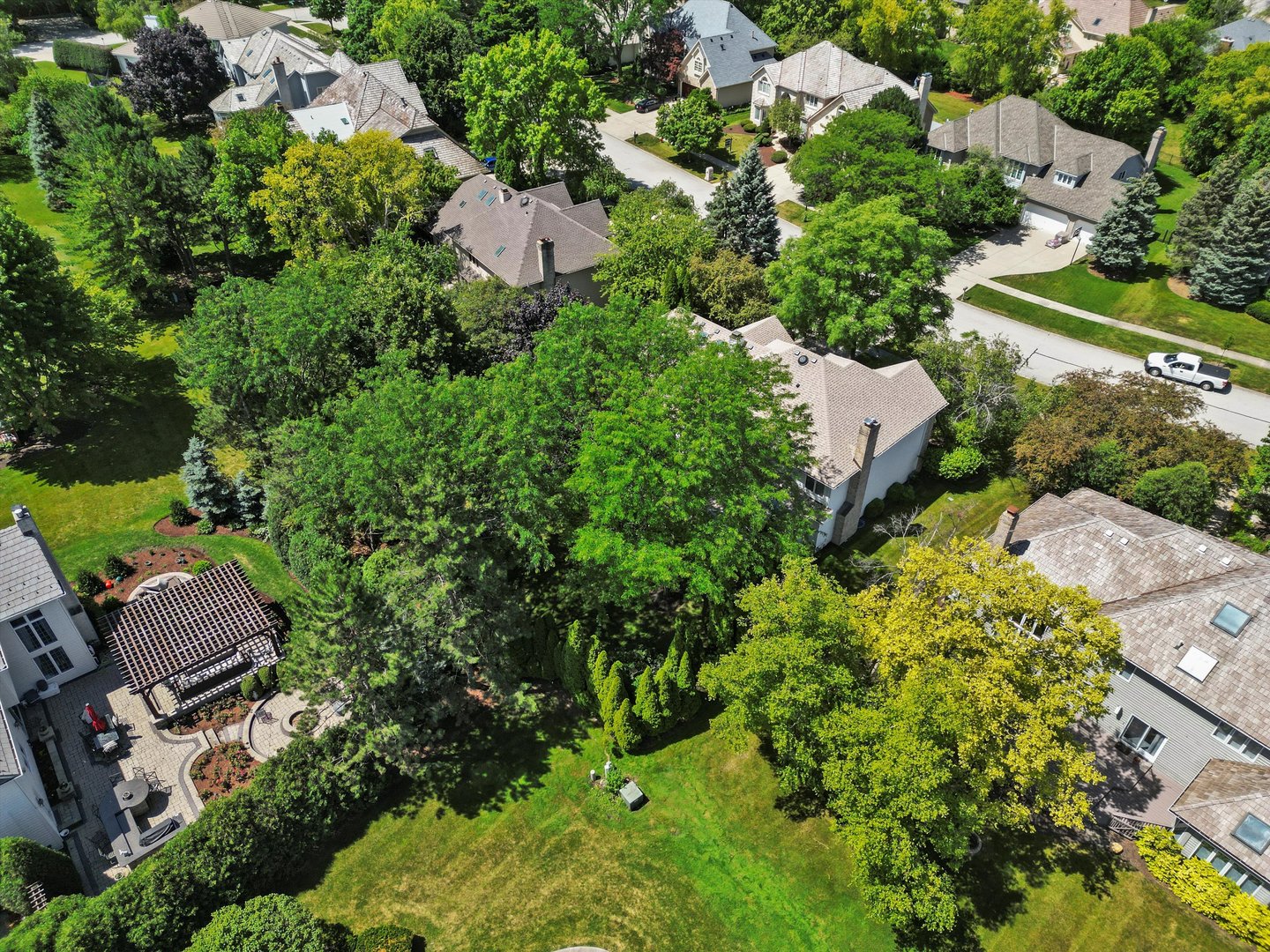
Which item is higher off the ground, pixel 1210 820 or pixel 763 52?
pixel 763 52

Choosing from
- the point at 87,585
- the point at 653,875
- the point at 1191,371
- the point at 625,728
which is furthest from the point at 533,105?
the point at 653,875

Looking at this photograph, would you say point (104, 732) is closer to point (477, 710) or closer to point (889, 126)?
point (477, 710)

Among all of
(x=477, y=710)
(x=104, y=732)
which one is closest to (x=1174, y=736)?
(x=477, y=710)

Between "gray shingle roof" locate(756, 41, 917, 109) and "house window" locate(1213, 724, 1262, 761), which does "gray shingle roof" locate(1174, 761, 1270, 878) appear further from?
"gray shingle roof" locate(756, 41, 917, 109)

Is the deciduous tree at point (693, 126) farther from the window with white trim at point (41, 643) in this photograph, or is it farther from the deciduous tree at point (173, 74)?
the window with white trim at point (41, 643)

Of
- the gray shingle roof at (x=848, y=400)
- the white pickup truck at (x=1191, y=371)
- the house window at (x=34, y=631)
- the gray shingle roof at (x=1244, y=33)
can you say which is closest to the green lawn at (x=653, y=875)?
the gray shingle roof at (x=848, y=400)

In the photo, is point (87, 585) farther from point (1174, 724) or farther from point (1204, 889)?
point (1204, 889)

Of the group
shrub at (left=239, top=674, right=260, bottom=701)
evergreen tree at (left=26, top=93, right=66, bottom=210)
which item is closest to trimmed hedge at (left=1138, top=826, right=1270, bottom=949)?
shrub at (left=239, top=674, right=260, bottom=701)
